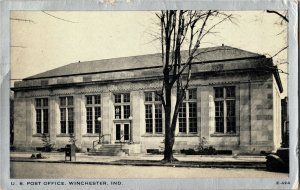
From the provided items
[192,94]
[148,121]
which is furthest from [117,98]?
[192,94]

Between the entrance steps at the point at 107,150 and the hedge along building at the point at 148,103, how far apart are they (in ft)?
0.26

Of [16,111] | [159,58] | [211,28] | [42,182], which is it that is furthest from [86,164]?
[211,28]

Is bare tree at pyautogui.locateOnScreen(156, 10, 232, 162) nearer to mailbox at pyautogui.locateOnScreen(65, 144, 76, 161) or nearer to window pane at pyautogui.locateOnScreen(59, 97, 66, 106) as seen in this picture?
mailbox at pyautogui.locateOnScreen(65, 144, 76, 161)

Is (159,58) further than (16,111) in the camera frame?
Yes

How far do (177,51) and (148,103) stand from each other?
0.66 meters

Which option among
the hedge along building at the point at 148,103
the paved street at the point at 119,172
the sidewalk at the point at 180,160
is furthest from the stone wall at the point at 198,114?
the paved street at the point at 119,172

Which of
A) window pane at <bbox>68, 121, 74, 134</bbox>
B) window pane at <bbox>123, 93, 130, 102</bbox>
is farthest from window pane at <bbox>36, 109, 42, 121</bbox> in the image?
window pane at <bbox>123, 93, 130, 102</bbox>

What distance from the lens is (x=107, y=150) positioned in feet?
18.5

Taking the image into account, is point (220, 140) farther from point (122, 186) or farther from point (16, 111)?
point (16, 111)

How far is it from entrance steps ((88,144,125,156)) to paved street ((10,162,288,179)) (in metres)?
0.30

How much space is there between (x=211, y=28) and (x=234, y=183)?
1569mm

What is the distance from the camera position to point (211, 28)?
210 inches

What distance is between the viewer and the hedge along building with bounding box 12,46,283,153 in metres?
5.41

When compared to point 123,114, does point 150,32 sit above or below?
above
